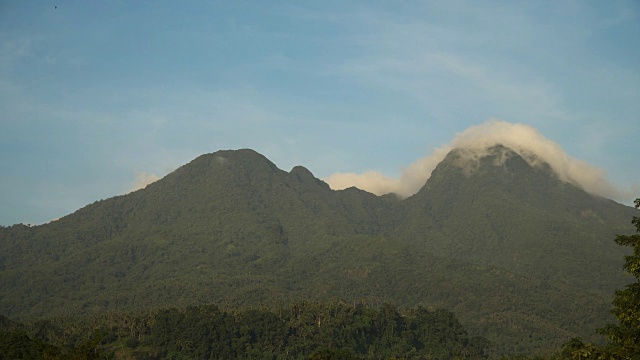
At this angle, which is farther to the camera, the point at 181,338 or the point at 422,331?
the point at 422,331

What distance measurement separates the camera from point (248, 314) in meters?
164

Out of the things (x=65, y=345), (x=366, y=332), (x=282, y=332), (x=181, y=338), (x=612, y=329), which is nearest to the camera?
(x=612, y=329)

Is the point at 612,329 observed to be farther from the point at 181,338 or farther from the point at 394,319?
the point at 394,319

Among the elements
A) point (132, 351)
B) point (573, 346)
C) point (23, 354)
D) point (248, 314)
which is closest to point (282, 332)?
point (248, 314)

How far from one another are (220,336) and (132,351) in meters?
19.4

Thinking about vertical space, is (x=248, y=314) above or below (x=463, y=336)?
above

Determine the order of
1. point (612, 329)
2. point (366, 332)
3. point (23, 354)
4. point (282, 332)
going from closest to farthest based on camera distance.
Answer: point (612, 329)
point (23, 354)
point (282, 332)
point (366, 332)

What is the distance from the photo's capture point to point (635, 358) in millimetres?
38688

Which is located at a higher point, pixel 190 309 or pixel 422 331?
pixel 190 309

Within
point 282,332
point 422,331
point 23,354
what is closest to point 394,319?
point 422,331

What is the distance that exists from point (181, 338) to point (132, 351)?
10.9 m

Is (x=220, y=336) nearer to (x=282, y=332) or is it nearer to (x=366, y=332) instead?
(x=282, y=332)

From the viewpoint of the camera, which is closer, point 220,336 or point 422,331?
point 220,336

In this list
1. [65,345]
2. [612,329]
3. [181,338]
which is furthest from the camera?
[181,338]
